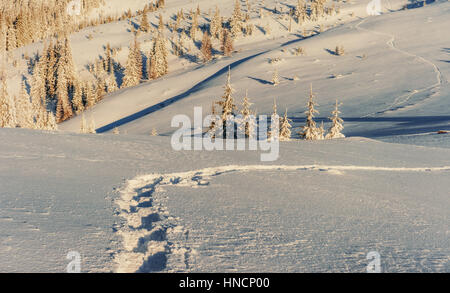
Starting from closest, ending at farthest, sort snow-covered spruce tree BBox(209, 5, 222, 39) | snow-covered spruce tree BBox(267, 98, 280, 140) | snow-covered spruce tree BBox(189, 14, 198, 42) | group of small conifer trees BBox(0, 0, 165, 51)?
1. snow-covered spruce tree BBox(267, 98, 280, 140)
2. snow-covered spruce tree BBox(209, 5, 222, 39)
3. snow-covered spruce tree BBox(189, 14, 198, 42)
4. group of small conifer trees BBox(0, 0, 165, 51)

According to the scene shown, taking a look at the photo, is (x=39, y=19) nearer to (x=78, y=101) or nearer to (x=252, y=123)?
(x=78, y=101)

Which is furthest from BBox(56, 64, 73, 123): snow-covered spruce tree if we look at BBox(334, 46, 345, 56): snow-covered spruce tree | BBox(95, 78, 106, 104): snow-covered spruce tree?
BBox(334, 46, 345, 56): snow-covered spruce tree

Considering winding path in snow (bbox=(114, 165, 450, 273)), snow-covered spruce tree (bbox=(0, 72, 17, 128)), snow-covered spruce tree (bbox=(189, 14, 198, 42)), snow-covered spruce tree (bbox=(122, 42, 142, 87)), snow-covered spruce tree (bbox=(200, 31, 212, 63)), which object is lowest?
winding path in snow (bbox=(114, 165, 450, 273))

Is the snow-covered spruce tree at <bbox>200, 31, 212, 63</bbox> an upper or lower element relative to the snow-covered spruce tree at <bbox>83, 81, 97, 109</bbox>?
upper

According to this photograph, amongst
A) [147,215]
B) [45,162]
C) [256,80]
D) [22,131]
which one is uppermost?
[256,80]

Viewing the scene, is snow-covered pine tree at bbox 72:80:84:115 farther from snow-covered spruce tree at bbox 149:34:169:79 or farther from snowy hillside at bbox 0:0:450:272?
snowy hillside at bbox 0:0:450:272

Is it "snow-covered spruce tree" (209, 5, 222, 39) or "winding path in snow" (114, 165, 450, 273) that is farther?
"snow-covered spruce tree" (209, 5, 222, 39)

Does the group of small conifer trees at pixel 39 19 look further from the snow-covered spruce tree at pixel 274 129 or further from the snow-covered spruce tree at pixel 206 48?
the snow-covered spruce tree at pixel 274 129

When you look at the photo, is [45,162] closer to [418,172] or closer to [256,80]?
[418,172]
